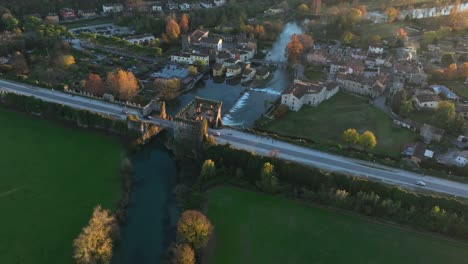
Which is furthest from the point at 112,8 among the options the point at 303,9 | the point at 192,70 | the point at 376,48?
the point at 376,48

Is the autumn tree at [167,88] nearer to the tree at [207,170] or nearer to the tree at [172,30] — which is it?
the tree at [207,170]

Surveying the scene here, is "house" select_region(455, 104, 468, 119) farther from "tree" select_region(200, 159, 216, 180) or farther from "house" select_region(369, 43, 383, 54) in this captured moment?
"tree" select_region(200, 159, 216, 180)

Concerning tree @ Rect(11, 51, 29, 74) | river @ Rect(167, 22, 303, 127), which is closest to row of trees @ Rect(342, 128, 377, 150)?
river @ Rect(167, 22, 303, 127)

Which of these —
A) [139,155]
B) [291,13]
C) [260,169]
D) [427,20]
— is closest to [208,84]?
[139,155]

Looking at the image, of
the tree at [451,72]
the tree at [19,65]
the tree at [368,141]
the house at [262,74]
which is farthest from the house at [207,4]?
the tree at [368,141]

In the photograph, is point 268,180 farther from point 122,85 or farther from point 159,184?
point 122,85
